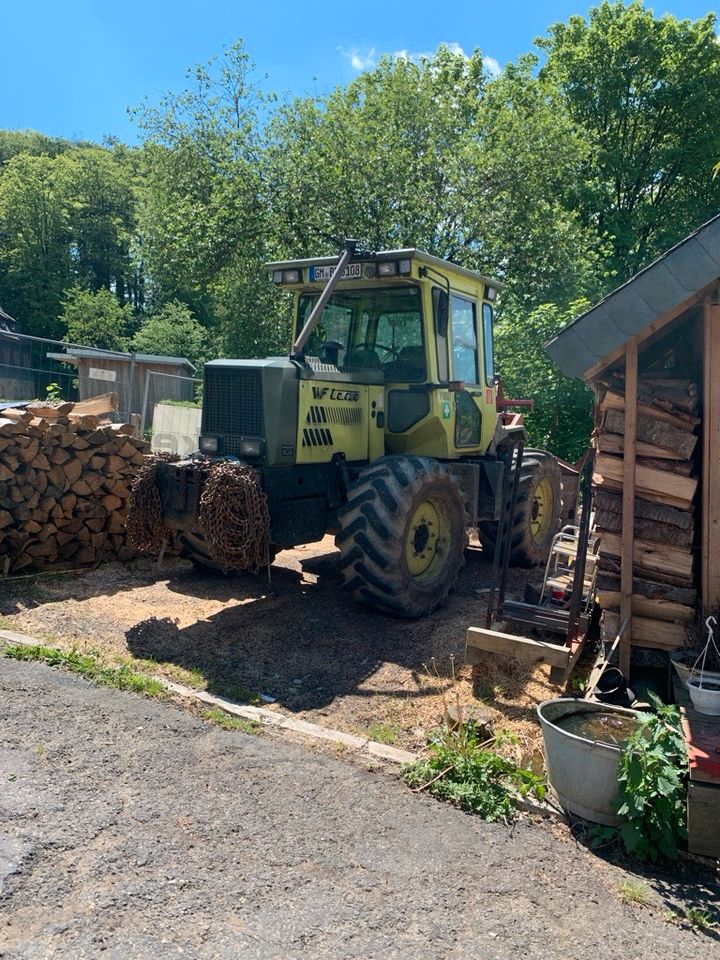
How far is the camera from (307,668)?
562cm

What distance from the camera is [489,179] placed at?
51.6 ft

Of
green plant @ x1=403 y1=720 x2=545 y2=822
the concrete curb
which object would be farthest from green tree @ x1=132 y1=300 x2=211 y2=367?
green plant @ x1=403 y1=720 x2=545 y2=822

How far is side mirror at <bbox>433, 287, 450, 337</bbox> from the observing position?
743cm

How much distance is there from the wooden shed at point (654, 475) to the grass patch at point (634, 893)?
1448mm

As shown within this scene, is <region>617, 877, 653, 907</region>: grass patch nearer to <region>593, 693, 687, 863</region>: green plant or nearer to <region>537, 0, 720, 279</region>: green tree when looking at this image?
<region>593, 693, 687, 863</region>: green plant

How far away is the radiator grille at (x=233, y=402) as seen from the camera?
20.7ft

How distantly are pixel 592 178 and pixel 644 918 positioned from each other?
2303cm

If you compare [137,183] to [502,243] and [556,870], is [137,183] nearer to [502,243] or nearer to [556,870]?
[502,243]

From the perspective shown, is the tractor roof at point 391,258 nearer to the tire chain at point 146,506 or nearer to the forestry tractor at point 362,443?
the forestry tractor at point 362,443

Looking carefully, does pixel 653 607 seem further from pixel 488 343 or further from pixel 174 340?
pixel 174 340


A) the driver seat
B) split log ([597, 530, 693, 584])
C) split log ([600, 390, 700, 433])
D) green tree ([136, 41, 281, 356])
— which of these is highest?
green tree ([136, 41, 281, 356])

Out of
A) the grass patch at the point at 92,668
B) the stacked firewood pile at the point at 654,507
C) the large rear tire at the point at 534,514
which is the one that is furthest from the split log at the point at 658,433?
the large rear tire at the point at 534,514

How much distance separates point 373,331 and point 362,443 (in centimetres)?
124

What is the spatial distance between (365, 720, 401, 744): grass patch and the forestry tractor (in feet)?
5.17
